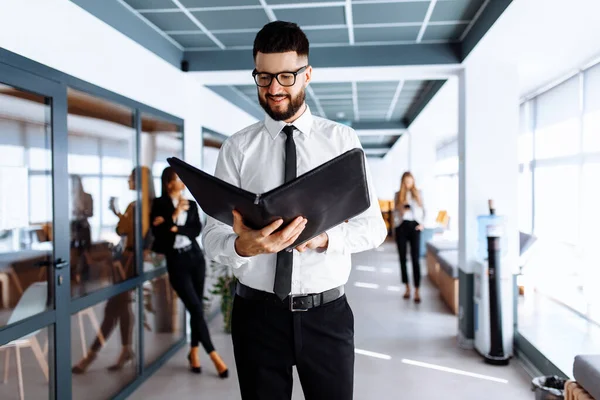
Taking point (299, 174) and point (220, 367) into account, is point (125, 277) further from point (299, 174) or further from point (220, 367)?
point (299, 174)

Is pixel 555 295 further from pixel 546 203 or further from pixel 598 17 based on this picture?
pixel 598 17

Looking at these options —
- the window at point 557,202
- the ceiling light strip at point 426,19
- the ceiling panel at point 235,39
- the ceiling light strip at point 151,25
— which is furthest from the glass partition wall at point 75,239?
the window at point 557,202

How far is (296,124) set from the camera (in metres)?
1.80

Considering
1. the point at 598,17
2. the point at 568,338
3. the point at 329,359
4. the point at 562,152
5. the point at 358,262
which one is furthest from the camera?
the point at 358,262

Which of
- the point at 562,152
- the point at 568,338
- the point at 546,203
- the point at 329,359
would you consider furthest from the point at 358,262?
the point at 329,359

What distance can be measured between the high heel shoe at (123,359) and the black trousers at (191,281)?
547 millimetres

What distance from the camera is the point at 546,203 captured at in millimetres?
6473

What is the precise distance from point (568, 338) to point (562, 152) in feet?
7.66

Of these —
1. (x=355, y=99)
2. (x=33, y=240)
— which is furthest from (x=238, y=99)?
(x=33, y=240)

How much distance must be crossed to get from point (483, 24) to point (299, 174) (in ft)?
10.2

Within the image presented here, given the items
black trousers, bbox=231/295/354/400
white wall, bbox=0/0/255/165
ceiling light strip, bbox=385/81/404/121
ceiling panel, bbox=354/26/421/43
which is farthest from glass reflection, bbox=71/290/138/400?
ceiling light strip, bbox=385/81/404/121

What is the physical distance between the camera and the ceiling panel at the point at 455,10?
402 centimetres

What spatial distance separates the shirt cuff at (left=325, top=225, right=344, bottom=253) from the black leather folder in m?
0.18

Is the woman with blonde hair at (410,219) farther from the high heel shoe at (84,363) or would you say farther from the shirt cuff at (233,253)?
the shirt cuff at (233,253)
